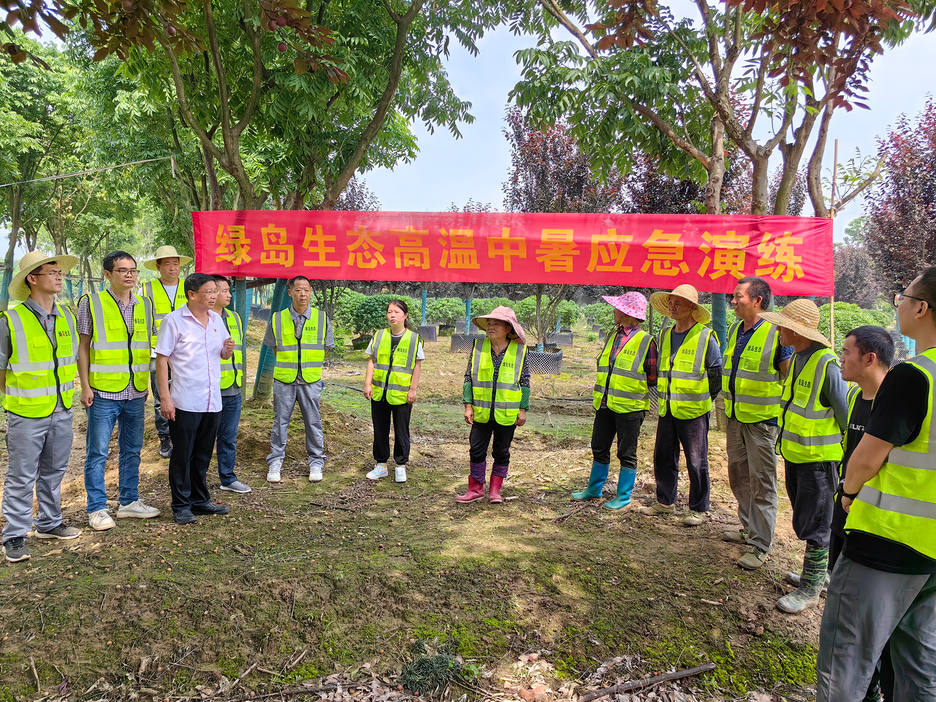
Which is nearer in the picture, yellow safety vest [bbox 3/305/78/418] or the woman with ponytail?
yellow safety vest [bbox 3/305/78/418]

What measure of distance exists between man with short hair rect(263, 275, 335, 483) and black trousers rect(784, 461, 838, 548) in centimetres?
378

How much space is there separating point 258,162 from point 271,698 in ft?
33.3

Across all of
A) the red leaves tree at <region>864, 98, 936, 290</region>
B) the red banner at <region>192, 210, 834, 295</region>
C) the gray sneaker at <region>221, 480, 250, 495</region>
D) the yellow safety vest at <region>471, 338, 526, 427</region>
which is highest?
the red leaves tree at <region>864, 98, 936, 290</region>

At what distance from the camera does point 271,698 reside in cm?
261

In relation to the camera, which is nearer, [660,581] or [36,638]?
[36,638]

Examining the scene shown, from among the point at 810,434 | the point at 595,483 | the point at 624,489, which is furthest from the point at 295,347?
the point at 810,434

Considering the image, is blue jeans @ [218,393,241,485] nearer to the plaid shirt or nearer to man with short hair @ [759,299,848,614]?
the plaid shirt

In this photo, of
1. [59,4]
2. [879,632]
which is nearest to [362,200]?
[59,4]

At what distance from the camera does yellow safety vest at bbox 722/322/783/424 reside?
3.74m

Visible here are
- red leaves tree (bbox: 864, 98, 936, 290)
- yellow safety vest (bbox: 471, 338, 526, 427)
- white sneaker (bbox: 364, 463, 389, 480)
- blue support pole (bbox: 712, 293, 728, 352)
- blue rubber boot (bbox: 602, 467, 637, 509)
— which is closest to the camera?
yellow safety vest (bbox: 471, 338, 526, 427)

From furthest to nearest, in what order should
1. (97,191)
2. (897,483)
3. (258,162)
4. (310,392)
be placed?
(97,191) → (258,162) → (310,392) → (897,483)

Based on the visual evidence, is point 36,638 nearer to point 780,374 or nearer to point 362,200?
point 780,374

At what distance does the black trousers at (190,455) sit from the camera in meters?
4.18

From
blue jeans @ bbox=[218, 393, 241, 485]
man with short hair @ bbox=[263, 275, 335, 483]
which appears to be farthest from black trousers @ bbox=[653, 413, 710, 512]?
blue jeans @ bbox=[218, 393, 241, 485]
